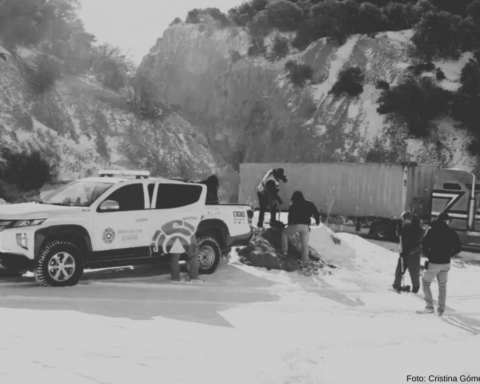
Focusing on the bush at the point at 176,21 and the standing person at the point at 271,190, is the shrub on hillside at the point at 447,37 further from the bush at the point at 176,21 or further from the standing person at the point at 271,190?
the standing person at the point at 271,190

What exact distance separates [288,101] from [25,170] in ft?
89.5

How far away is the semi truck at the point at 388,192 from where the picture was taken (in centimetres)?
2008

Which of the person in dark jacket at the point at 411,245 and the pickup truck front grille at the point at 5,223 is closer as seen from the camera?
the pickup truck front grille at the point at 5,223

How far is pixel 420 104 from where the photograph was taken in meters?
44.5

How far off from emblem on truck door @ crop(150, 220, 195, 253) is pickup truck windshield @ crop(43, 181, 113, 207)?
1.33 metres

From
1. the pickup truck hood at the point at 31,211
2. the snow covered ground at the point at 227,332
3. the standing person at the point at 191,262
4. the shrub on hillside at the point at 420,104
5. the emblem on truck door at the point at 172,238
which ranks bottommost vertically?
the snow covered ground at the point at 227,332

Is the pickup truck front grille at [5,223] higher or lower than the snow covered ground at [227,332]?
higher

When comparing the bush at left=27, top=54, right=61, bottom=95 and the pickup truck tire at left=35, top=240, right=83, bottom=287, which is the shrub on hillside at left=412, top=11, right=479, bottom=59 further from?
the pickup truck tire at left=35, top=240, right=83, bottom=287

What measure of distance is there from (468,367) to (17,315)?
5677 mm

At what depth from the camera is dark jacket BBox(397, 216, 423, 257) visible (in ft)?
37.0

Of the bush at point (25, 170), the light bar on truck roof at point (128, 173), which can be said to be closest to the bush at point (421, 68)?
the bush at point (25, 170)

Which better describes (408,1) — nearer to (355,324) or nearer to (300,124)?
(300,124)

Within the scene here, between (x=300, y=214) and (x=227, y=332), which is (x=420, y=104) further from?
(x=227, y=332)

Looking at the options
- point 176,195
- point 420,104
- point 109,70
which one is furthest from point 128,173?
point 420,104
